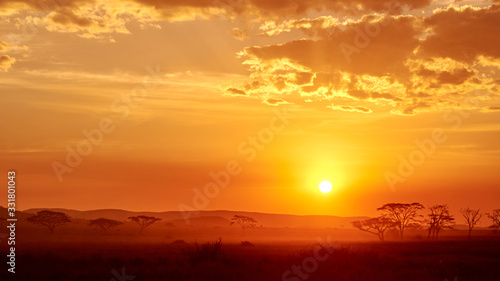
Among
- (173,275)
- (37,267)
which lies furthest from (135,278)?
(37,267)

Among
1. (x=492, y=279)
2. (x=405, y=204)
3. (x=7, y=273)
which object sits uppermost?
(x=405, y=204)

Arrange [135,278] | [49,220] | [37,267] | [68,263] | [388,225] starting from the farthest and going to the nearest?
[388,225] → [49,220] → [68,263] → [37,267] → [135,278]

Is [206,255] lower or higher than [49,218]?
lower

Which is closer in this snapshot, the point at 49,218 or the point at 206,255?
the point at 206,255

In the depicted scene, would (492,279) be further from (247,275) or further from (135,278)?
(135,278)

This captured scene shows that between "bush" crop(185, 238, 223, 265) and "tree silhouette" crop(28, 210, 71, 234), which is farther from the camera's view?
"tree silhouette" crop(28, 210, 71, 234)

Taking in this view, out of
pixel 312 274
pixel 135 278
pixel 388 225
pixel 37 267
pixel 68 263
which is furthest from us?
pixel 388 225

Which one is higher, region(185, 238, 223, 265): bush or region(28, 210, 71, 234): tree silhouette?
region(28, 210, 71, 234): tree silhouette

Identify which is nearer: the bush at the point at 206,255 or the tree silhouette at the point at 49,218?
the bush at the point at 206,255

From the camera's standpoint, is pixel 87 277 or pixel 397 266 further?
pixel 397 266

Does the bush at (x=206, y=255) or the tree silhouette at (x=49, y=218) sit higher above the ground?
the tree silhouette at (x=49, y=218)

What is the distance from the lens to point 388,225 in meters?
150

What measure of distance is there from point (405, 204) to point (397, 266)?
101318 mm

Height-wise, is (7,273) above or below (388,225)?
below
